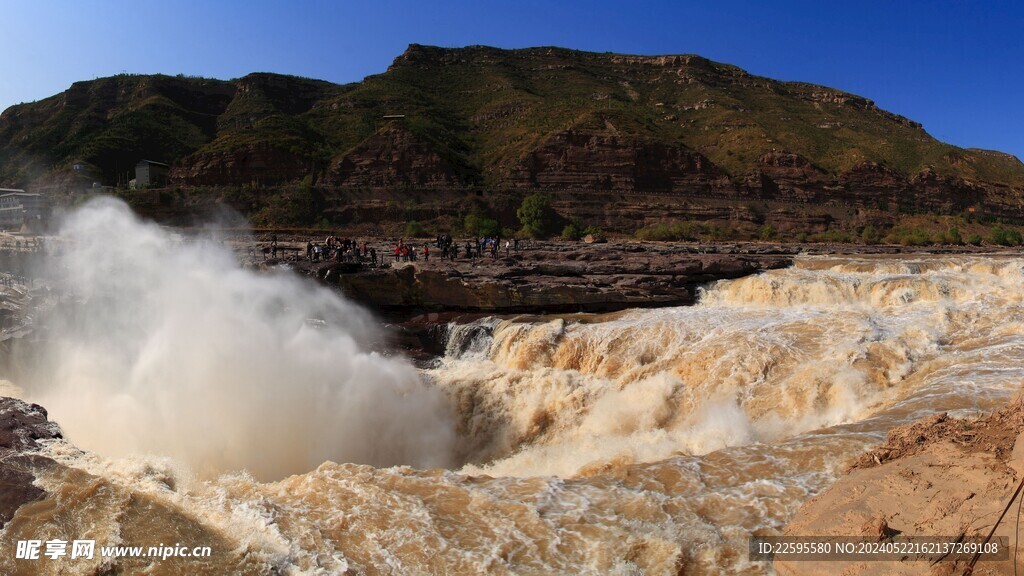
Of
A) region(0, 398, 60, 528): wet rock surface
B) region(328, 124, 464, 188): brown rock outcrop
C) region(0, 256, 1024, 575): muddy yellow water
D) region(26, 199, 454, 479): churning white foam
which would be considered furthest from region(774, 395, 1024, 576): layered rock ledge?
region(328, 124, 464, 188): brown rock outcrop

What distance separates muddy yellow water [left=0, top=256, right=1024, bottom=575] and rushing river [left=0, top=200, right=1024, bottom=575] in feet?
0.14

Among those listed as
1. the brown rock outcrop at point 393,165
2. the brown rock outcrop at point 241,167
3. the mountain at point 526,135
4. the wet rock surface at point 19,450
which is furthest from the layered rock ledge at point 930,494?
the brown rock outcrop at point 241,167

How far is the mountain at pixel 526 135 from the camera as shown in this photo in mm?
57844

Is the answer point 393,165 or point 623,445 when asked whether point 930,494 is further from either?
point 393,165

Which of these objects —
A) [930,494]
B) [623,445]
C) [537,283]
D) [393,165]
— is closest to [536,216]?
[393,165]

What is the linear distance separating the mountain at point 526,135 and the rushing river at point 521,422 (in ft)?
122

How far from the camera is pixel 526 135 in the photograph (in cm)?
6550

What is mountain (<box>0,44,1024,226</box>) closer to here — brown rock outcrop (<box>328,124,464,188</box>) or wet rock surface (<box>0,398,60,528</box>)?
brown rock outcrop (<box>328,124,464,188</box>)

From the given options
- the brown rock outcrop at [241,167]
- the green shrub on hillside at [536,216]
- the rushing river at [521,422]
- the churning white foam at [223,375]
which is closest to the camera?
the rushing river at [521,422]

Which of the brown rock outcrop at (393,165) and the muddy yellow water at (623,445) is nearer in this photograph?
the muddy yellow water at (623,445)

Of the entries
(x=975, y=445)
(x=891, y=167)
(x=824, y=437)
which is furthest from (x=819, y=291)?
(x=891, y=167)

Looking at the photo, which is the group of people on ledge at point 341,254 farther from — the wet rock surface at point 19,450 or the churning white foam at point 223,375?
the wet rock surface at point 19,450

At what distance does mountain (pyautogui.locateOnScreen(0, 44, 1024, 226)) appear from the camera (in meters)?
57.8

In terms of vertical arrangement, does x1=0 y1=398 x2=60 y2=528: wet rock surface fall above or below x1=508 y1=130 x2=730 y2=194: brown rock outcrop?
below
